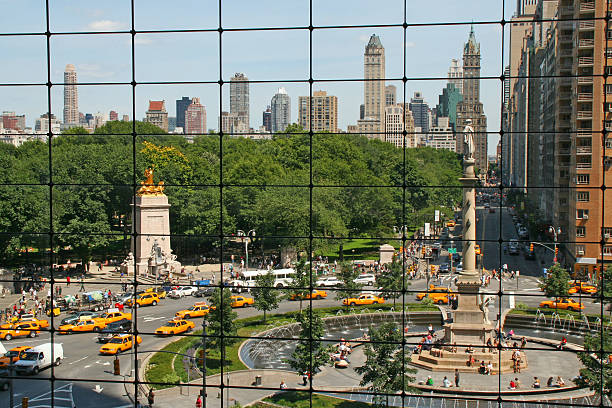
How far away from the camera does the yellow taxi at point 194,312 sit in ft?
54.2

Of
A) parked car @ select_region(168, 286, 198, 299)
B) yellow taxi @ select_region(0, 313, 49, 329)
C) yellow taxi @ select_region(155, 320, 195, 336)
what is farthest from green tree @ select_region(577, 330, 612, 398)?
parked car @ select_region(168, 286, 198, 299)

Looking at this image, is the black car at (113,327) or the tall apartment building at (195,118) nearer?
the black car at (113,327)

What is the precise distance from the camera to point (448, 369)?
13.2 metres

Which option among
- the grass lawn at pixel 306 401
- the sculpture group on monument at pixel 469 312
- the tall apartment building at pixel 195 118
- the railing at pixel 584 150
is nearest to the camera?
the grass lawn at pixel 306 401

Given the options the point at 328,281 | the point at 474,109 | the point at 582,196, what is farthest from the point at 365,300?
the point at 474,109

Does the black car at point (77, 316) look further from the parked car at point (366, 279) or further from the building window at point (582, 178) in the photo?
the building window at point (582, 178)

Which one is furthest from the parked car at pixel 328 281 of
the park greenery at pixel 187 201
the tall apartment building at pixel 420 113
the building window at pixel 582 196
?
the tall apartment building at pixel 420 113

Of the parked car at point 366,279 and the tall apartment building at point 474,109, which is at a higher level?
the tall apartment building at point 474,109

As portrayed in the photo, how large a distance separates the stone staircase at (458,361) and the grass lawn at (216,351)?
162 cm

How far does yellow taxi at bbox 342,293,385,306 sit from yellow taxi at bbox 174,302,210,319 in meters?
3.22

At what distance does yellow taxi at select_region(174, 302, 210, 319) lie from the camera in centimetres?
1653

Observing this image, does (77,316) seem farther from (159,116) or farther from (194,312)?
(159,116)

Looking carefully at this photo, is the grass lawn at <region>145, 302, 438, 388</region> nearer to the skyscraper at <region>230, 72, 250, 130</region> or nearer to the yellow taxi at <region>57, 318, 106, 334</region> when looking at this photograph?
the yellow taxi at <region>57, 318, 106, 334</region>

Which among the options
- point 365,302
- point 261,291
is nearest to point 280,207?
point 365,302
